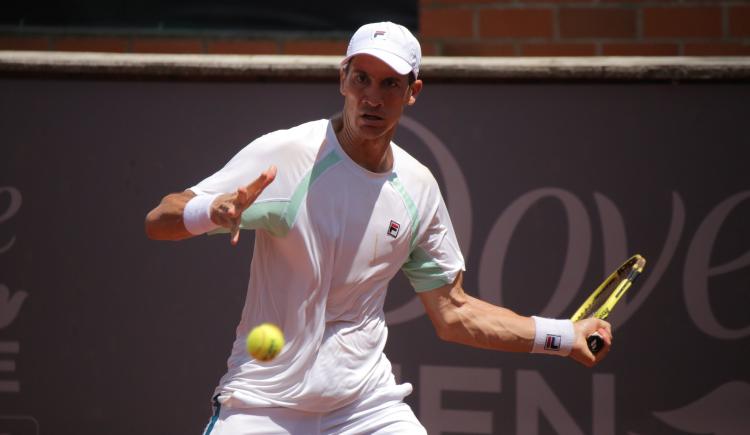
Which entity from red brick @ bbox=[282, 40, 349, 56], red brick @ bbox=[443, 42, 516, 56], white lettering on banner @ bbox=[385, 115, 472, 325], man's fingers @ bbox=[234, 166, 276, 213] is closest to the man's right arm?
man's fingers @ bbox=[234, 166, 276, 213]

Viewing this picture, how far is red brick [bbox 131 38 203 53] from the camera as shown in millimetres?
6703

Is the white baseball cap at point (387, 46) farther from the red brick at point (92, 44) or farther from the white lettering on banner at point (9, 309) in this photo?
the red brick at point (92, 44)

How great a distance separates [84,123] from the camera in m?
5.70

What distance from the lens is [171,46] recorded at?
22.0ft

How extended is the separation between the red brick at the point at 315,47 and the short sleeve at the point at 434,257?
2.73 m

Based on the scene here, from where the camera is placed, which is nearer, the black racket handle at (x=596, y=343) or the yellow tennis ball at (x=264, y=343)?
the yellow tennis ball at (x=264, y=343)

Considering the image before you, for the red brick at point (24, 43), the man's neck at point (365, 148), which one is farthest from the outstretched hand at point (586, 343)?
the red brick at point (24, 43)

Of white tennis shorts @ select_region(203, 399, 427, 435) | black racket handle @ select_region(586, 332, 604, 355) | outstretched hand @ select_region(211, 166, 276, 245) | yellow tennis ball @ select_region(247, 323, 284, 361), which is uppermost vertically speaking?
outstretched hand @ select_region(211, 166, 276, 245)

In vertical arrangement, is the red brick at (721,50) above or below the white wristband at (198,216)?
above

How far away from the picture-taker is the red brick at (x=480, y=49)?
6.34 metres

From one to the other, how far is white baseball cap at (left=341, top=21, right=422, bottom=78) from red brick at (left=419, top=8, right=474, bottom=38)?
2.61m

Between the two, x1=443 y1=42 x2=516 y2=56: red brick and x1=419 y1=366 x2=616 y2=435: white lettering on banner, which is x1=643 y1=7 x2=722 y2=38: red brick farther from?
x1=419 y1=366 x2=616 y2=435: white lettering on banner

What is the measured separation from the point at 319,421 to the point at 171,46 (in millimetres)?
3524

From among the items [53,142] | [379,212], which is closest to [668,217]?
[379,212]
